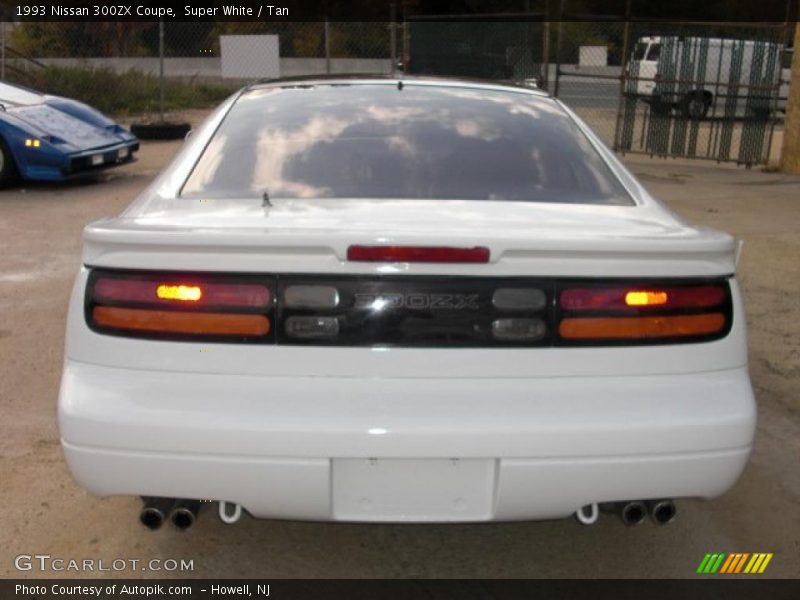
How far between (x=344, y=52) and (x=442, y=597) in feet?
94.4

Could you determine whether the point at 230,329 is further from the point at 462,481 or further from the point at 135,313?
the point at 462,481

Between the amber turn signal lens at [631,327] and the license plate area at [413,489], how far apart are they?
1.31ft

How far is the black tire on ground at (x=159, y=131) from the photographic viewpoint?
14.4 meters

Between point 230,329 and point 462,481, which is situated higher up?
point 230,329

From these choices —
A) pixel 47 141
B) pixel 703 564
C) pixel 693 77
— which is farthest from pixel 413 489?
pixel 693 77

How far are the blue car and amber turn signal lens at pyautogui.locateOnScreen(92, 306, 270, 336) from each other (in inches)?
298

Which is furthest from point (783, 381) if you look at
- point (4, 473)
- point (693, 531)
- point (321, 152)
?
point (4, 473)

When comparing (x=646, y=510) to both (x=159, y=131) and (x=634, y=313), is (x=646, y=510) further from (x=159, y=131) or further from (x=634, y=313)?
(x=159, y=131)

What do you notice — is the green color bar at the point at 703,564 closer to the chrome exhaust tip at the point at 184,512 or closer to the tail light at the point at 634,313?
the tail light at the point at 634,313

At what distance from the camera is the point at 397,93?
348 centimetres

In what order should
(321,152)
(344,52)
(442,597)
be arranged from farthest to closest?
1. (344,52)
2. (321,152)
3. (442,597)

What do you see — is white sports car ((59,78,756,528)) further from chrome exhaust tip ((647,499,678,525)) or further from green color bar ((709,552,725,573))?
green color bar ((709,552,725,573))

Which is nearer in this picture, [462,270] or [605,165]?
[462,270]

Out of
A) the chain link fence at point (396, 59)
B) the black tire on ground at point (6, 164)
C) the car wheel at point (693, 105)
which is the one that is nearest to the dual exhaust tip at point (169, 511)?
the chain link fence at point (396, 59)
